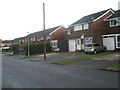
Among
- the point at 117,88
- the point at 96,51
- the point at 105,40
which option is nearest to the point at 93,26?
the point at 105,40

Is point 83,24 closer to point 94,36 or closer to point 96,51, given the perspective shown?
point 94,36

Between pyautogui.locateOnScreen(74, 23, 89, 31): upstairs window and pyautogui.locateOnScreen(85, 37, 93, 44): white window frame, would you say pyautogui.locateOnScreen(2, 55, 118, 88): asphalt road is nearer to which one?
pyautogui.locateOnScreen(85, 37, 93, 44): white window frame

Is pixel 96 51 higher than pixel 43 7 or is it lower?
lower

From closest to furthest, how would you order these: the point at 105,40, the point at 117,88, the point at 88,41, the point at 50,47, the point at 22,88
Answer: the point at 117,88 → the point at 22,88 → the point at 105,40 → the point at 88,41 → the point at 50,47

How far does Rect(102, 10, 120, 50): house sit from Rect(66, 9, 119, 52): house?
85 cm

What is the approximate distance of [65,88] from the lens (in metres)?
6.52

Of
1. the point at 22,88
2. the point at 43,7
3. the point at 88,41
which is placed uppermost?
the point at 43,7

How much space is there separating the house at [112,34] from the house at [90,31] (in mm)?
847

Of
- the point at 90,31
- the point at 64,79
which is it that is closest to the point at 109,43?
the point at 90,31

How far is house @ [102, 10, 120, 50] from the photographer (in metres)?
24.4

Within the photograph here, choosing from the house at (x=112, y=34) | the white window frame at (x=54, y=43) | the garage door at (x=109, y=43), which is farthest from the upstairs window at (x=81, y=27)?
the white window frame at (x=54, y=43)

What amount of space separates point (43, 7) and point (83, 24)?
36.1 feet

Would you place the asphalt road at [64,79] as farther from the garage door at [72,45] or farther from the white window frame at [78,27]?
the white window frame at [78,27]

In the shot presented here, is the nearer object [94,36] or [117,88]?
[117,88]
